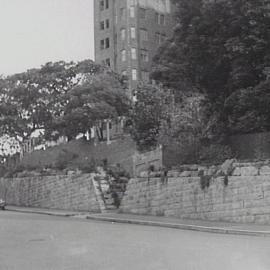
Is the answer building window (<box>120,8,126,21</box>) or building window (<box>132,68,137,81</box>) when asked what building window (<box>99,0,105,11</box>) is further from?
building window (<box>132,68,137,81</box>)

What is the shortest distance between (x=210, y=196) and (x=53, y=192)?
15.6m

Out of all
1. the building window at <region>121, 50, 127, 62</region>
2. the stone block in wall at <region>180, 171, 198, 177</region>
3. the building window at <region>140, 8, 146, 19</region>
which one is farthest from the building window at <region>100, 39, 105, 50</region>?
the stone block in wall at <region>180, 171, 198, 177</region>

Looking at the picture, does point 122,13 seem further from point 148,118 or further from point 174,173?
point 174,173

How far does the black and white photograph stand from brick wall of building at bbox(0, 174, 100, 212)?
0.34 feet

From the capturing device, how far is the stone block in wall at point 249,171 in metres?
20.0

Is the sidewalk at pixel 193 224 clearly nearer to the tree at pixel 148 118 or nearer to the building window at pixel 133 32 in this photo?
the tree at pixel 148 118

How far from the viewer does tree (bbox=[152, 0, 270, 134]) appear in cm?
2447

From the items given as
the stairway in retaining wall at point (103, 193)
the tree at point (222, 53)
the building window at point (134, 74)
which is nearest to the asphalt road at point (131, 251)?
the tree at point (222, 53)

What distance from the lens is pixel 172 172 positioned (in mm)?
24578

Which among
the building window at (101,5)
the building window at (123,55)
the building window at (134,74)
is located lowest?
the building window at (134,74)

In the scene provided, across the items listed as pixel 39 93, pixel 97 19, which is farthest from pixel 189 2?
pixel 97 19

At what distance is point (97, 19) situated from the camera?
281 feet

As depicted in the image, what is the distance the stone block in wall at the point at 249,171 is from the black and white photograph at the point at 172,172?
0.17ft

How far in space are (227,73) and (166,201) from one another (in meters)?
6.93
